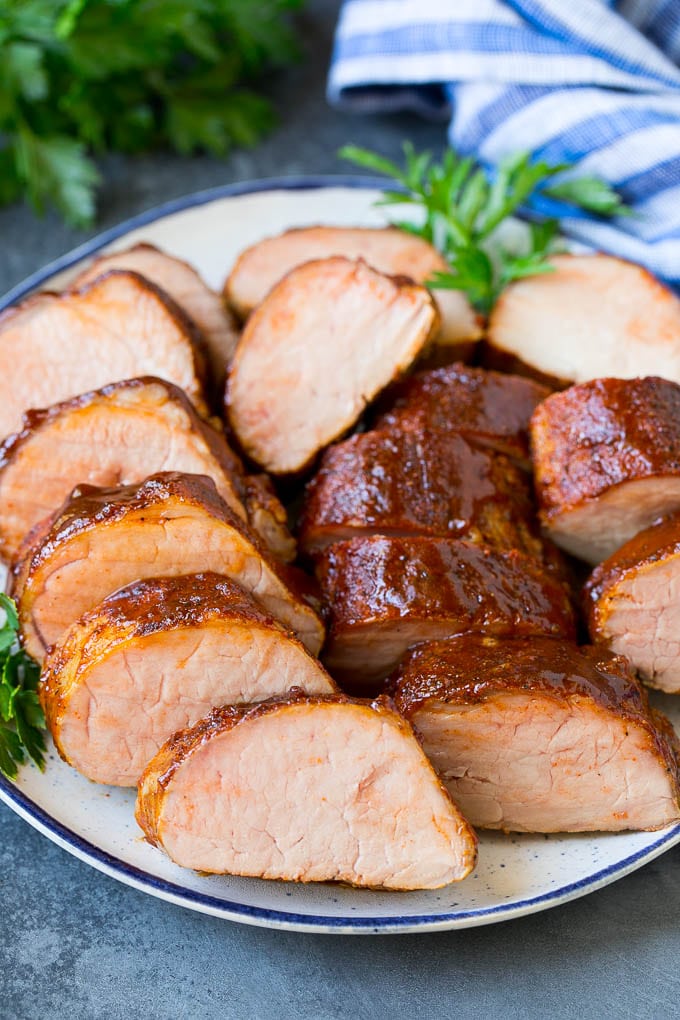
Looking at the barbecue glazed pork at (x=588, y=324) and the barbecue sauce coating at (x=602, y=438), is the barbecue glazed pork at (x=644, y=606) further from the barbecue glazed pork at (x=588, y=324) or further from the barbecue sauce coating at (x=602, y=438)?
the barbecue glazed pork at (x=588, y=324)

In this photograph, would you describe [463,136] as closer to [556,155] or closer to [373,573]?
[556,155]

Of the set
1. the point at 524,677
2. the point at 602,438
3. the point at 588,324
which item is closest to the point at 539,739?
the point at 524,677

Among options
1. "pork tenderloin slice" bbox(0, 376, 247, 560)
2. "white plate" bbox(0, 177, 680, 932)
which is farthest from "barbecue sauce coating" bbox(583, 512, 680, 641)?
"pork tenderloin slice" bbox(0, 376, 247, 560)

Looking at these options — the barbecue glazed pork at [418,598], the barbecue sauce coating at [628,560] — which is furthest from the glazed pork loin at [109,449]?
the barbecue sauce coating at [628,560]

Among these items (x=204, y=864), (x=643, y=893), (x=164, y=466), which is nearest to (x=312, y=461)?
(x=164, y=466)

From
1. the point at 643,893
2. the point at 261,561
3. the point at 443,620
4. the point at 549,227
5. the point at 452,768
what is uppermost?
the point at 549,227

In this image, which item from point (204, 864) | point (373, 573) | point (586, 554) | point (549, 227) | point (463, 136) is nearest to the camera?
point (204, 864)

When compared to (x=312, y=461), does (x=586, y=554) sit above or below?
below
